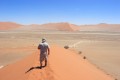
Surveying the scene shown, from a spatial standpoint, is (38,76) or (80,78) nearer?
(38,76)

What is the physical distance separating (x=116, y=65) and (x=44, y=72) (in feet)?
43.0

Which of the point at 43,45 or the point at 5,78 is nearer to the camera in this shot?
the point at 43,45

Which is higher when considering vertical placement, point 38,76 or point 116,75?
point 38,76

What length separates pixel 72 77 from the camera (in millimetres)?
12227

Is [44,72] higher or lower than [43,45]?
lower

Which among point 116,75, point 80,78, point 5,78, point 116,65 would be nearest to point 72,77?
point 80,78

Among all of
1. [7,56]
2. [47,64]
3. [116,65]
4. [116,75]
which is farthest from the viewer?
[7,56]

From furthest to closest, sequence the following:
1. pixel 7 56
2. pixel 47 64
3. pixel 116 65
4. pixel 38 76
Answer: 1. pixel 7 56
2. pixel 116 65
3. pixel 47 64
4. pixel 38 76

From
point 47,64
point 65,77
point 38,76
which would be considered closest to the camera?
point 38,76

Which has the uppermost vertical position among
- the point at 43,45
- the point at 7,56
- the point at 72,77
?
the point at 43,45

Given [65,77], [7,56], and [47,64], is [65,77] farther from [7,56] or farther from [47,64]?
[7,56]

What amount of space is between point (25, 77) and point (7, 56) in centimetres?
1657

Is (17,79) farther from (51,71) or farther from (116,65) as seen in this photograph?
(116,65)

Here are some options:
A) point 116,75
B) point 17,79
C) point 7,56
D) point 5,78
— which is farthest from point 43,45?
point 7,56
